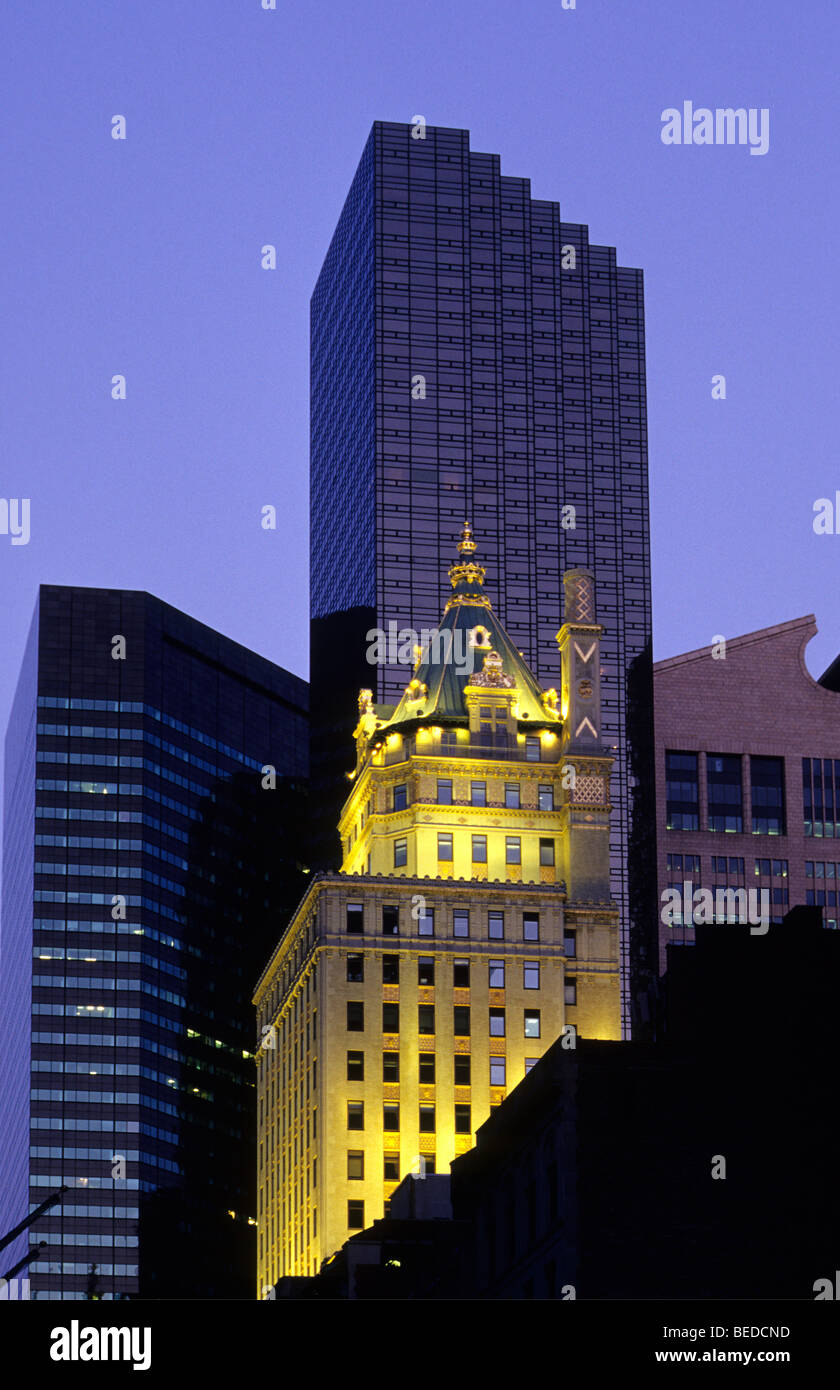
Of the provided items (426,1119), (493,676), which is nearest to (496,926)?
(426,1119)

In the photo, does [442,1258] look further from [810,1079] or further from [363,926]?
[363,926]

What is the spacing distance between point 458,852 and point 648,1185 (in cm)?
7794

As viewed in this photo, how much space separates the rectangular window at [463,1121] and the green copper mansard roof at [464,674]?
3172 cm

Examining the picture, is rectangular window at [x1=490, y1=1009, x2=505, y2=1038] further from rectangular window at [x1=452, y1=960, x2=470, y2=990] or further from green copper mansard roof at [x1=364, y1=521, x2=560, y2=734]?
green copper mansard roof at [x1=364, y1=521, x2=560, y2=734]

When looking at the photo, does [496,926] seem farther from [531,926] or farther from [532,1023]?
[532,1023]

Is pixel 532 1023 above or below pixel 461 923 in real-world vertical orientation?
below

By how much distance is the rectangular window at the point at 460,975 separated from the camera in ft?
480

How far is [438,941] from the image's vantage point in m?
147

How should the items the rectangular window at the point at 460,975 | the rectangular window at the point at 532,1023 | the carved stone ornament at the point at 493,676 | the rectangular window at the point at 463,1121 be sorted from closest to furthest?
the rectangular window at the point at 463,1121 → the rectangular window at the point at 532,1023 → the rectangular window at the point at 460,975 → the carved stone ornament at the point at 493,676

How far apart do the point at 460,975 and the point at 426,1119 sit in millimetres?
10322

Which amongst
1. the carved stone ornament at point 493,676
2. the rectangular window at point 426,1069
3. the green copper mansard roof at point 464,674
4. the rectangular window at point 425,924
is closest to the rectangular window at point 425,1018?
the rectangular window at point 426,1069

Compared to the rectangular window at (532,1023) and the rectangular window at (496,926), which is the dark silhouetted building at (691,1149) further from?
the rectangular window at (496,926)
